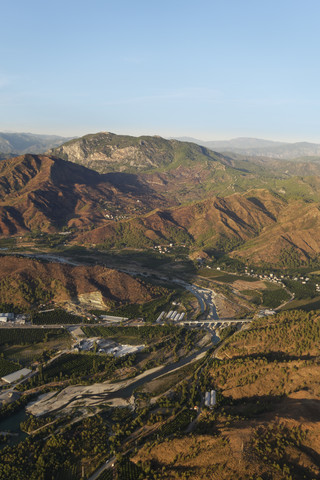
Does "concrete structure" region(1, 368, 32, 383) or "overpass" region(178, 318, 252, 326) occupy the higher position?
"overpass" region(178, 318, 252, 326)

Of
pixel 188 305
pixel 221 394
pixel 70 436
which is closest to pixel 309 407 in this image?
pixel 221 394

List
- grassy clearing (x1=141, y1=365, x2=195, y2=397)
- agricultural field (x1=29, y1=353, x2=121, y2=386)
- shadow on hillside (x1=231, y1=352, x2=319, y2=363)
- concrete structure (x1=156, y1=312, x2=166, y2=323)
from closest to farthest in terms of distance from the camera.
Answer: grassy clearing (x1=141, y1=365, x2=195, y2=397)
agricultural field (x1=29, y1=353, x2=121, y2=386)
shadow on hillside (x1=231, y1=352, x2=319, y2=363)
concrete structure (x1=156, y1=312, x2=166, y2=323)

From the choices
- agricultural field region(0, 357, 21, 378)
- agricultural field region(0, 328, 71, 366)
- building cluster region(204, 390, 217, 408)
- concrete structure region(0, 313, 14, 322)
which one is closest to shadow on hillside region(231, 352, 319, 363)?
building cluster region(204, 390, 217, 408)

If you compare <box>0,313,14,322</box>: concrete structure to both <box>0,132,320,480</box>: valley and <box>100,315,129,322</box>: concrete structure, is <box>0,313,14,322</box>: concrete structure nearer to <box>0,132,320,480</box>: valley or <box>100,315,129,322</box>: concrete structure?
<box>0,132,320,480</box>: valley

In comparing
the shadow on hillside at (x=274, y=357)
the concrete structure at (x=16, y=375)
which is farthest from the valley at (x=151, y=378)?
the concrete structure at (x=16, y=375)

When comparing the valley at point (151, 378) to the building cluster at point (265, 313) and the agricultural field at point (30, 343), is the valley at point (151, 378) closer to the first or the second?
the agricultural field at point (30, 343)
